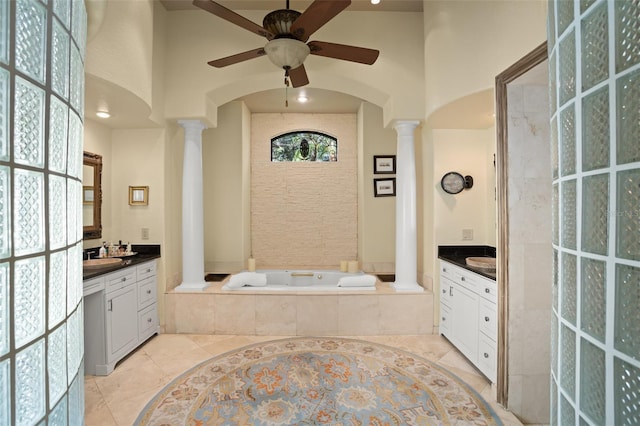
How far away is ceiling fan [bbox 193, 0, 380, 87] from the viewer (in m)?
2.10

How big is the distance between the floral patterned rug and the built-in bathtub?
73 centimetres

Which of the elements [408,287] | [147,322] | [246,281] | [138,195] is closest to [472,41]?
[408,287]

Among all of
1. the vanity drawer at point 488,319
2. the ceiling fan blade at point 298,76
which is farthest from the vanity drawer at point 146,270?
the vanity drawer at point 488,319

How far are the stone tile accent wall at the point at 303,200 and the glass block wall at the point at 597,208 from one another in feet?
14.5

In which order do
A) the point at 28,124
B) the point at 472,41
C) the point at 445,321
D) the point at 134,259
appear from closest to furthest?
the point at 28,124
the point at 472,41
the point at 134,259
the point at 445,321

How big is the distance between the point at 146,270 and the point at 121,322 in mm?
580

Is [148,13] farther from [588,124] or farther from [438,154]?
[588,124]

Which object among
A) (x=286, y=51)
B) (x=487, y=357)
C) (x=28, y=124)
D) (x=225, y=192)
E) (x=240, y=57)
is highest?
(x=240, y=57)

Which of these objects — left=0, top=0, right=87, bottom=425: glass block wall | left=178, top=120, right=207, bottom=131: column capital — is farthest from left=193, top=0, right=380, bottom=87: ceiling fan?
left=0, top=0, right=87, bottom=425: glass block wall

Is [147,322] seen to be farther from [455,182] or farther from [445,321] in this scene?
[455,182]

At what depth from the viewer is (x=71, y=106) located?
31.1 inches

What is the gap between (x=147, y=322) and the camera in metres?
3.39

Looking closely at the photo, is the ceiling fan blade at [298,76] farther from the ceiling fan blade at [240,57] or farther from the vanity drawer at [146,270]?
the vanity drawer at [146,270]

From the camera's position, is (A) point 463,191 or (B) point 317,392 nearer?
(B) point 317,392
